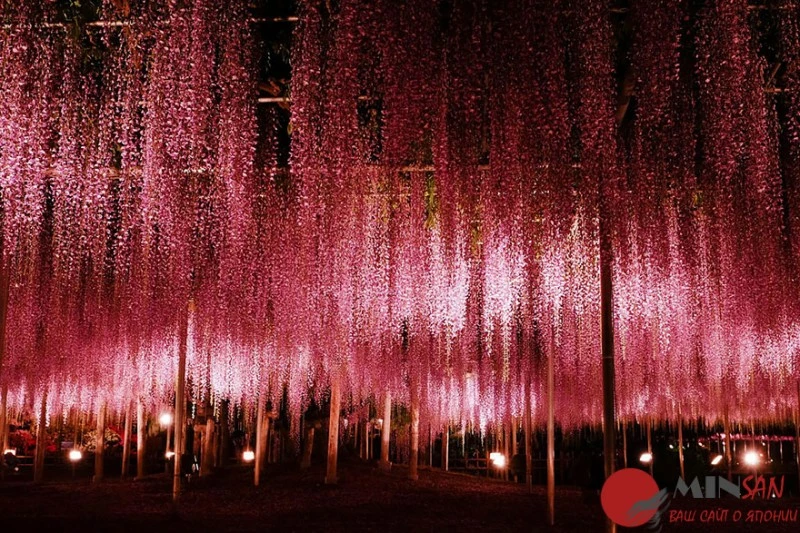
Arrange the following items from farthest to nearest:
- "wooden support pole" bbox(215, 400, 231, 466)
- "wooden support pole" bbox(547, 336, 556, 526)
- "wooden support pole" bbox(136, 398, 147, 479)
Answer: "wooden support pole" bbox(215, 400, 231, 466)
"wooden support pole" bbox(136, 398, 147, 479)
"wooden support pole" bbox(547, 336, 556, 526)

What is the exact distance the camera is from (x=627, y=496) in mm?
6055

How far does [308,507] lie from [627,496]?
5.55 metres

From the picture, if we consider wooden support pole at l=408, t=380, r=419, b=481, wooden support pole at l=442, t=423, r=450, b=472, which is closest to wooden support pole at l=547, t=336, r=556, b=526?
wooden support pole at l=408, t=380, r=419, b=481

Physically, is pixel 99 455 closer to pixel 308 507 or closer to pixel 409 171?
pixel 308 507

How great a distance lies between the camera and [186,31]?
20.9 ft

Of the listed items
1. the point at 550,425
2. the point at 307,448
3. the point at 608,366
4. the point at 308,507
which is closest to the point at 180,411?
the point at 308,507

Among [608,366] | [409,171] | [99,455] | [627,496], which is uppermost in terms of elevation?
[409,171]

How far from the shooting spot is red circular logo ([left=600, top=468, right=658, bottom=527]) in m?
5.93

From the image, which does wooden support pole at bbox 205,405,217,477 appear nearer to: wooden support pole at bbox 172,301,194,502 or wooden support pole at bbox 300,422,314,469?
wooden support pole at bbox 300,422,314,469

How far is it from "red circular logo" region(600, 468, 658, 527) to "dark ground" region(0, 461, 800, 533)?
92.9 inches

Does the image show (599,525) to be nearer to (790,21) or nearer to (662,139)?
(662,139)

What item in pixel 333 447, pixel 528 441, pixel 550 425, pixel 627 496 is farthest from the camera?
pixel 528 441

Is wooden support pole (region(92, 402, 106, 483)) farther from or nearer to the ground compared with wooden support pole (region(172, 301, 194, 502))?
nearer to the ground

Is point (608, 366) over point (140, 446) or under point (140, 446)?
over
